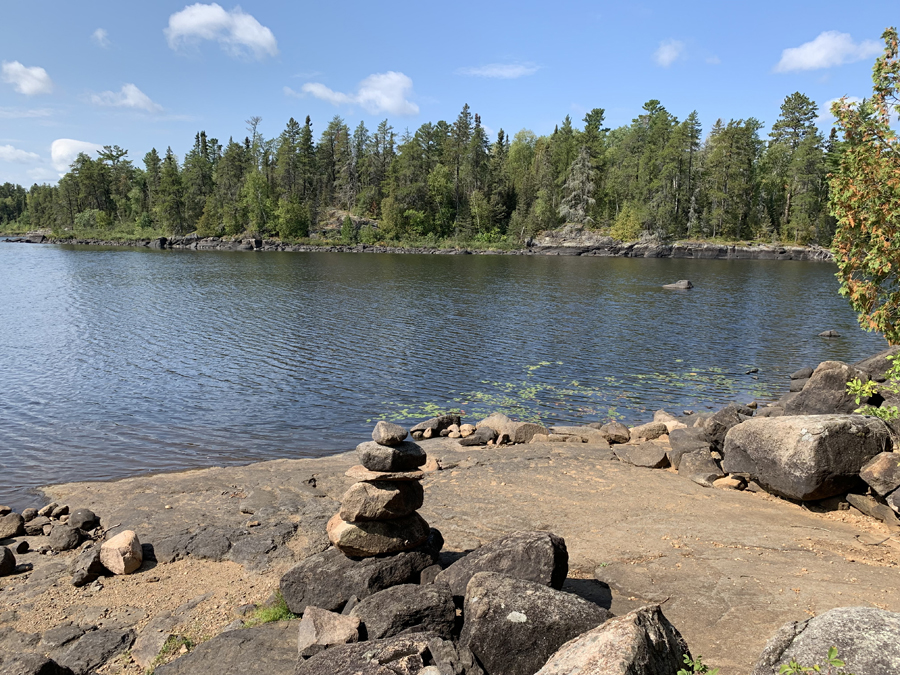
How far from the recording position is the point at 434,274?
79.7 meters

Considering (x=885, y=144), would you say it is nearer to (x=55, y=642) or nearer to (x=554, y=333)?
(x=55, y=642)

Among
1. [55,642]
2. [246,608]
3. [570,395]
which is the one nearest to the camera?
[55,642]

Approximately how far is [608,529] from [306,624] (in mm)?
6739

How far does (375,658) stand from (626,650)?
2.81m

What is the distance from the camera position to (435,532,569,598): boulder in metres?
8.09

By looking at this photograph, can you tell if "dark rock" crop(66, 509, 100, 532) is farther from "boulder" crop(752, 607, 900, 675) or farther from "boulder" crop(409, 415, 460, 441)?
"boulder" crop(752, 607, 900, 675)

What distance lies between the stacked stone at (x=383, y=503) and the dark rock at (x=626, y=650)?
13.5 ft

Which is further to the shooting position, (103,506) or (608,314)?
(608,314)

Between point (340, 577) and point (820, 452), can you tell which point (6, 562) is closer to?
point (340, 577)

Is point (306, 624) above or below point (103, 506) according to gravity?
above

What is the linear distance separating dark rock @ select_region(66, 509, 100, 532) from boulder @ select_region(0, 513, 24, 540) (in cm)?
93

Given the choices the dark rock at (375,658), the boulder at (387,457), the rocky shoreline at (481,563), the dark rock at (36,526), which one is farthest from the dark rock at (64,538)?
the dark rock at (375,658)

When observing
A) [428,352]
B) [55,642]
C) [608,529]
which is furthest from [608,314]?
[55,642]

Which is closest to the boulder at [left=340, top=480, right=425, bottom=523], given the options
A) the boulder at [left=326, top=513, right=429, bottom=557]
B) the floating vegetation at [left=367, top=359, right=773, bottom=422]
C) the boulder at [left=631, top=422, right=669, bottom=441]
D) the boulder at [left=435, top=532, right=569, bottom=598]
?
the boulder at [left=326, top=513, right=429, bottom=557]
